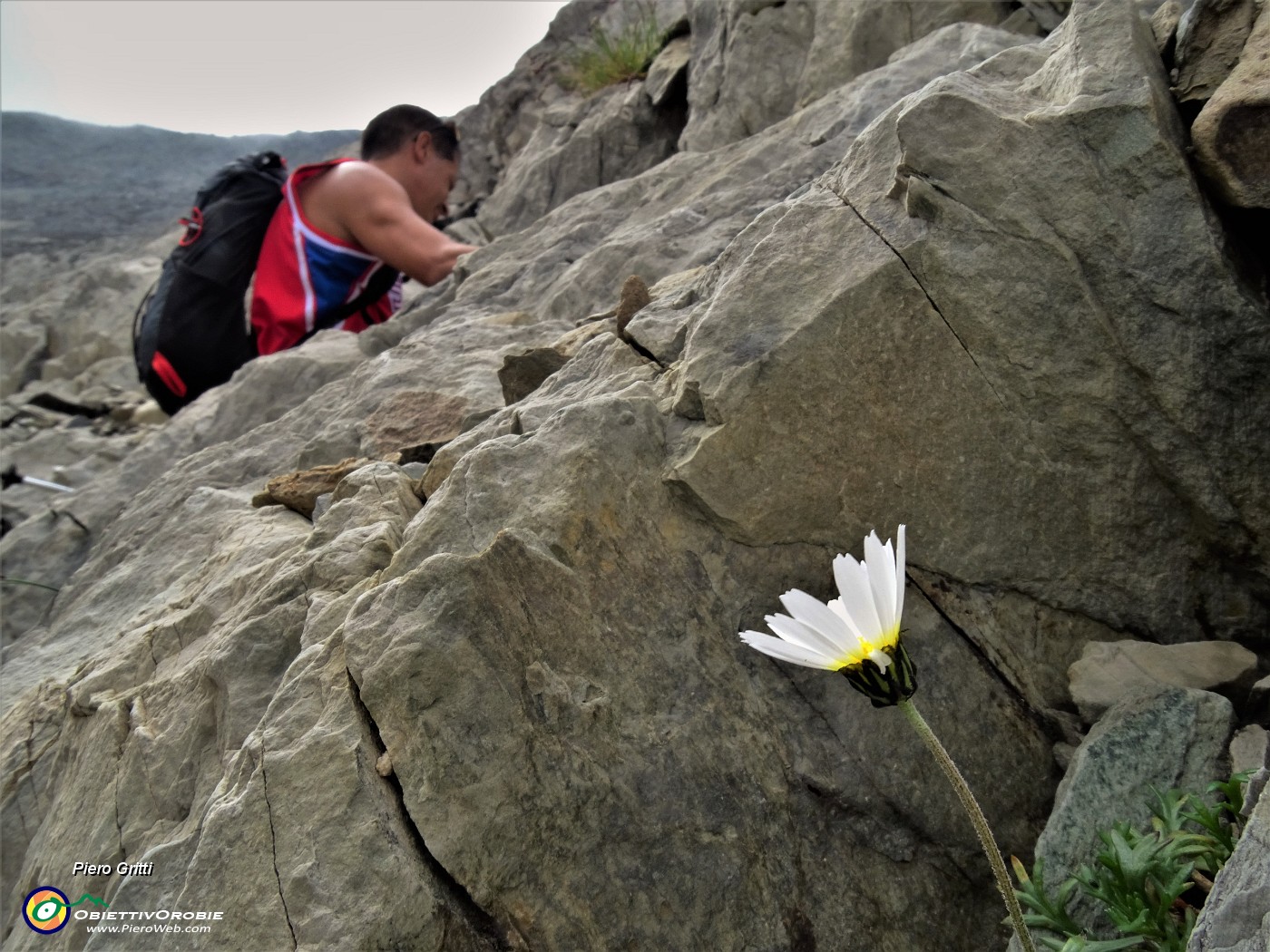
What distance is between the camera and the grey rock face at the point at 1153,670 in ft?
7.77

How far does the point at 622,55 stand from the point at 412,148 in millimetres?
2599

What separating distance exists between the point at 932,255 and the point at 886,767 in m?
1.28

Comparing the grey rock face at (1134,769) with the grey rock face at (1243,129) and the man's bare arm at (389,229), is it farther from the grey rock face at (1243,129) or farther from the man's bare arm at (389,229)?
the man's bare arm at (389,229)

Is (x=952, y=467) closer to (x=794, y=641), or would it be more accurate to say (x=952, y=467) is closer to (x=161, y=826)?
(x=794, y=641)

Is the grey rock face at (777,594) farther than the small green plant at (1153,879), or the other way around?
the grey rock face at (777,594)

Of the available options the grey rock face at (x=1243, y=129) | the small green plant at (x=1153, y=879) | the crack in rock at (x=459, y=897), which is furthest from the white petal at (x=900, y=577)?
the grey rock face at (x=1243, y=129)

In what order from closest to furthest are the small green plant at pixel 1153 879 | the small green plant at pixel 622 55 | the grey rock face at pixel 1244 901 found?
the grey rock face at pixel 1244 901, the small green plant at pixel 1153 879, the small green plant at pixel 622 55

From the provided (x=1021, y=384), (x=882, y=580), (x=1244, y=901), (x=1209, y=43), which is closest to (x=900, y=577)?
(x=882, y=580)

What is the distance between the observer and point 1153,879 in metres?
2.02

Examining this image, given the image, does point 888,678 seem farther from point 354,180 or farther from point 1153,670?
point 354,180

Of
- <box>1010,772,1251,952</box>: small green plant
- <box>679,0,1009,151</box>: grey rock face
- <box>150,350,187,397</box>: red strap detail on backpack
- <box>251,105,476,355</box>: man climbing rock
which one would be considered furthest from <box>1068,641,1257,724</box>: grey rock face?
<box>150,350,187,397</box>: red strap detail on backpack

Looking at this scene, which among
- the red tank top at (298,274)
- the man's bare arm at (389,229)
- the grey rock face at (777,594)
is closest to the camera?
the grey rock face at (777,594)

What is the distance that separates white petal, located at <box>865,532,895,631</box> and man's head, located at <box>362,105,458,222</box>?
617 centimetres

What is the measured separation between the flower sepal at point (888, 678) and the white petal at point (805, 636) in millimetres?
57
